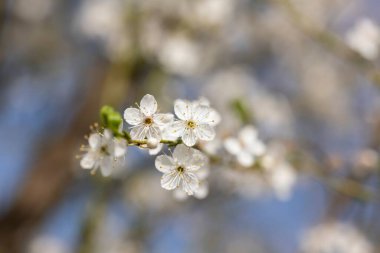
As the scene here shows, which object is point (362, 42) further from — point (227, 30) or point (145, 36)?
point (227, 30)

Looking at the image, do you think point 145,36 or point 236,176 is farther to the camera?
point 145,36

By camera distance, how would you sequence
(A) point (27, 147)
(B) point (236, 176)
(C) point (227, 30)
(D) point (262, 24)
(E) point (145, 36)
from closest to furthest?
(B) point (236, 176)
(E) point (145, 36)
(C) point (227, 30)
(D) point (262, 24)
(A) point (27, 147)

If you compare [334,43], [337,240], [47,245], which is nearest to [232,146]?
[334,43]

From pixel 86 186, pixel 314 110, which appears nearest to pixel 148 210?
pixel 86 186

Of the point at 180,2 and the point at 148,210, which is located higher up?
the point at 180,2

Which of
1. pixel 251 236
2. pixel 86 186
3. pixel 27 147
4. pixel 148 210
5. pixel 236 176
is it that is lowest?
pixel 236 176

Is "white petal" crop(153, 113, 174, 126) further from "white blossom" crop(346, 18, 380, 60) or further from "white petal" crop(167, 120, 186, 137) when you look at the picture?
"white blossom" crop(346, 18, 380, 60)

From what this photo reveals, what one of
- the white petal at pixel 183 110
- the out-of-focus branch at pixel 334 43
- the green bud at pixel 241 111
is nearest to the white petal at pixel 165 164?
the white petal at pixel 183 110

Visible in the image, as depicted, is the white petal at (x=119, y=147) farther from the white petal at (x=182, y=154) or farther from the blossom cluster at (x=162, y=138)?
the white petal at (x=182, y=154)
